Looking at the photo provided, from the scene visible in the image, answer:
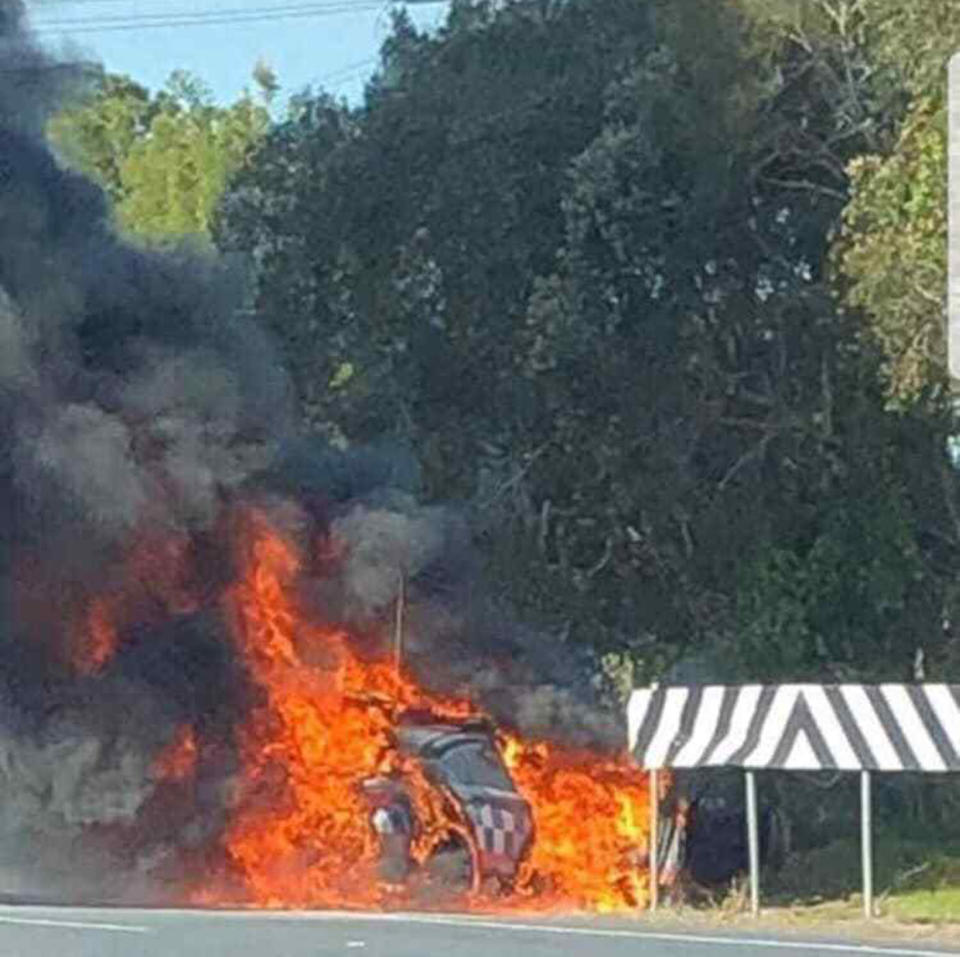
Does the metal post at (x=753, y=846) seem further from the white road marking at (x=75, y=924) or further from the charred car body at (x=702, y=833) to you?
the white road marking at (x=75, y=924)

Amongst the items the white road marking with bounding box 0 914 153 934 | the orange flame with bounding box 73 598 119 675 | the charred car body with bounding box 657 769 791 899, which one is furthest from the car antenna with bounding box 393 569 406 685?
the white road marking with bounding box 0 914 153 934

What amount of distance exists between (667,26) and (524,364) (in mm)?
4013

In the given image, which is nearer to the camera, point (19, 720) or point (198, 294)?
point (19, 720)

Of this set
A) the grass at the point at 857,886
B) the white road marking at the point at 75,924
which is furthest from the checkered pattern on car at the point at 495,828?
the white road marking at the point at 75,924

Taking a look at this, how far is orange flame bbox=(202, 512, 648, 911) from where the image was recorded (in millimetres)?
26062

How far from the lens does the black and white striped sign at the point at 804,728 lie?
2217 cm

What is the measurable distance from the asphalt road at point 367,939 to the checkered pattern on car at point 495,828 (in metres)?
3.40

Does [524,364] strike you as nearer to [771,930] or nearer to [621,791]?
[621,791]

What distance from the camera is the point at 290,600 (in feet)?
92.9

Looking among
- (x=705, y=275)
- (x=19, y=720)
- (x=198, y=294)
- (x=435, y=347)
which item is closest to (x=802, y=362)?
(x=705, y=275)

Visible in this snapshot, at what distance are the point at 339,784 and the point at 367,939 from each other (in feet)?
25.5

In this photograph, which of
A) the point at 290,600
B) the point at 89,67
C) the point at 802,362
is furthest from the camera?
the point at 802,362

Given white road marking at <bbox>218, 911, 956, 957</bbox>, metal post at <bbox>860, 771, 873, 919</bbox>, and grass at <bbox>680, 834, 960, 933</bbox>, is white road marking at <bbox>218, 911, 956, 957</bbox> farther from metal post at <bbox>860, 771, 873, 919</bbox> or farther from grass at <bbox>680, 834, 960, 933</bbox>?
grass at <bbox>680, 834, 960, 933</bbox>

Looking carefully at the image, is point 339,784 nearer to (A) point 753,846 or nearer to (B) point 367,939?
(A) point 753,846
